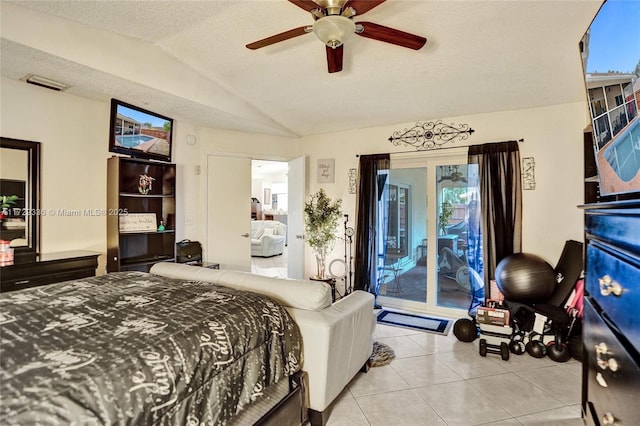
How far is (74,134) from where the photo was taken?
312 centimetres

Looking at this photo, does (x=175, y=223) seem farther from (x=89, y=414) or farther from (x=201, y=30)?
(x=89, y=414)

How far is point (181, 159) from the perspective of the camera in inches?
163

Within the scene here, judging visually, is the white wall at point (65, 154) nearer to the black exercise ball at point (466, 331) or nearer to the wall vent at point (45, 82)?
the wall vent at point (45, 82)

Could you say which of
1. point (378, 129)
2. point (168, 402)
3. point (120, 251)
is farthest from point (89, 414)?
point (378, 129)

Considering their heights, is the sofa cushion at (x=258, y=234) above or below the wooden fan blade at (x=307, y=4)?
below

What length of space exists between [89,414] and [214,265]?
3.29m

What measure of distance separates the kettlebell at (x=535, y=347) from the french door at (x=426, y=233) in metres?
0.97

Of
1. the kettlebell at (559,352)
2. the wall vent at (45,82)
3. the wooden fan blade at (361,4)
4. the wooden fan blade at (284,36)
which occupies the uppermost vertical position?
the wall vent at (45,82)

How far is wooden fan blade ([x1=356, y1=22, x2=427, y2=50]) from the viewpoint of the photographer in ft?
6.11

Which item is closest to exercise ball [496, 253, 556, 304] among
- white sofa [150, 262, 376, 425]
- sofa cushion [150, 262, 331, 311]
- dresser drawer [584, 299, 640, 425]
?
dresser drawer [584, 299, 640, 425]

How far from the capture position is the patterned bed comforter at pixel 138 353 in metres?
0.87

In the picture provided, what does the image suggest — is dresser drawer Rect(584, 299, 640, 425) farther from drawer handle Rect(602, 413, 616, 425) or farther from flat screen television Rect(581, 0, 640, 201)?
flat screen television Rect(581, 0, 640, 201)

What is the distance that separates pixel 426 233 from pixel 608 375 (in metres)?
3.02

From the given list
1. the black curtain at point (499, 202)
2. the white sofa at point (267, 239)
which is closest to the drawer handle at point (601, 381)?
the black curtain at point (499, 202)
